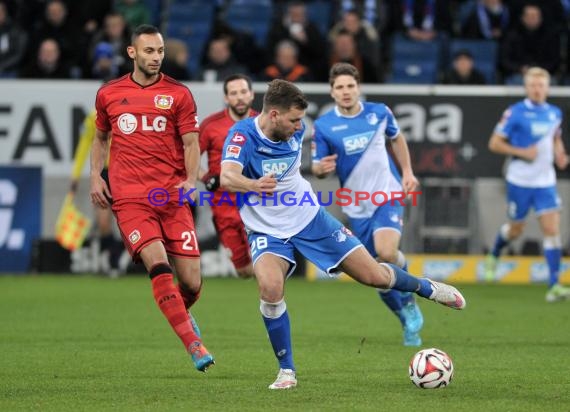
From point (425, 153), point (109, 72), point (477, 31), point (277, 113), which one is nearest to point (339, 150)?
point (277, 113)

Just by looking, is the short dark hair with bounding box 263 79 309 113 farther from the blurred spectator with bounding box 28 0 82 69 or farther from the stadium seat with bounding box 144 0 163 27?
the stadium seat with bounding box 144 0 163 27

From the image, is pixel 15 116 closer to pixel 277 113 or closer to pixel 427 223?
pixel 427 223

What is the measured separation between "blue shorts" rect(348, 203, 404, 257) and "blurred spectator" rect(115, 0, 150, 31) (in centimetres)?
1013

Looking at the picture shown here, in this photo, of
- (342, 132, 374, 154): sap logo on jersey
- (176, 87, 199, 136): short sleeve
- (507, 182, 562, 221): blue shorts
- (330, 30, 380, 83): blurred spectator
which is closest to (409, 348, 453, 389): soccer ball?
(176, 87, 199, 136): short sleeve

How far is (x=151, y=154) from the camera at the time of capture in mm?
9641

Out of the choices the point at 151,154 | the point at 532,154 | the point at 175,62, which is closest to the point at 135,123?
the point at 151,154

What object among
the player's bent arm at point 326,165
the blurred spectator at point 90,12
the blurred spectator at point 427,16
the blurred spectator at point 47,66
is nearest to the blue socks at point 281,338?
the player's bent arm at point 326,165

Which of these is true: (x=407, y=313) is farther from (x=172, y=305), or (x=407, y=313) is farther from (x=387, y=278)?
(x=172, y=305)

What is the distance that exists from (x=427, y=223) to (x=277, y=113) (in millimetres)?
10664

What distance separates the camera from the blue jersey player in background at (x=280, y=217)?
28.4 ft

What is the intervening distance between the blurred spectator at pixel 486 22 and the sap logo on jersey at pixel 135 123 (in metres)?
12.0

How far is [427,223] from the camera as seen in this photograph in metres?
19.0

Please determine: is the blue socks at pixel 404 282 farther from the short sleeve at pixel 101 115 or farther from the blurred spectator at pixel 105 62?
the blurred spectator at pixel 105 62

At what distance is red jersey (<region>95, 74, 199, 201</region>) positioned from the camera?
9.62 m
